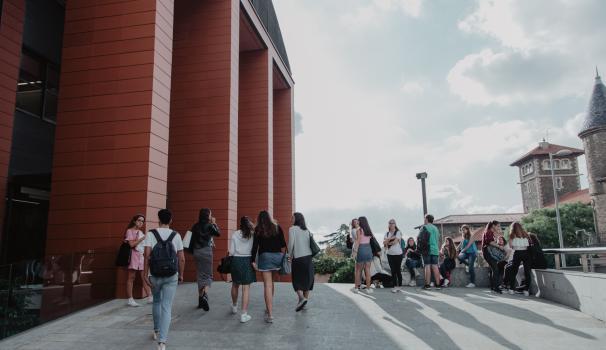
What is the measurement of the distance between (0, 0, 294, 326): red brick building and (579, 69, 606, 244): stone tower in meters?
51.4

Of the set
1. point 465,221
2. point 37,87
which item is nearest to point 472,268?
point 37,87

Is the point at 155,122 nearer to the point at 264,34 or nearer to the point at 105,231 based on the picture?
the point at 105,231

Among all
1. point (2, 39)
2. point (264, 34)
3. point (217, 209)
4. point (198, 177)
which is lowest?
point (217, 209)

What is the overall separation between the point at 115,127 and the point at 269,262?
5.12 meters

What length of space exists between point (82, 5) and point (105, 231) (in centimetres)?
561

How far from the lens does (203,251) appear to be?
7258 millimetres

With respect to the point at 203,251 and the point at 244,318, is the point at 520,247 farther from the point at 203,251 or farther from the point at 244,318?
Answer: the point at 203,251

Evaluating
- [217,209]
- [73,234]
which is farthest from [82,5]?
[217,209]

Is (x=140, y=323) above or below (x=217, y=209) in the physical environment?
below

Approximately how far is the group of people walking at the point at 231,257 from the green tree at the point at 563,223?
47345 millimetres

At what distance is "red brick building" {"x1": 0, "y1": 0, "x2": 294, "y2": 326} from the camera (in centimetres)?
888

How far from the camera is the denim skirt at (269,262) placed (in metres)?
6.70

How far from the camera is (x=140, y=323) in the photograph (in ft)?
21.1

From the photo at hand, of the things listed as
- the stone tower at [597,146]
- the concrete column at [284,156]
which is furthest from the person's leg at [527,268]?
the stone tower at [597,146]
